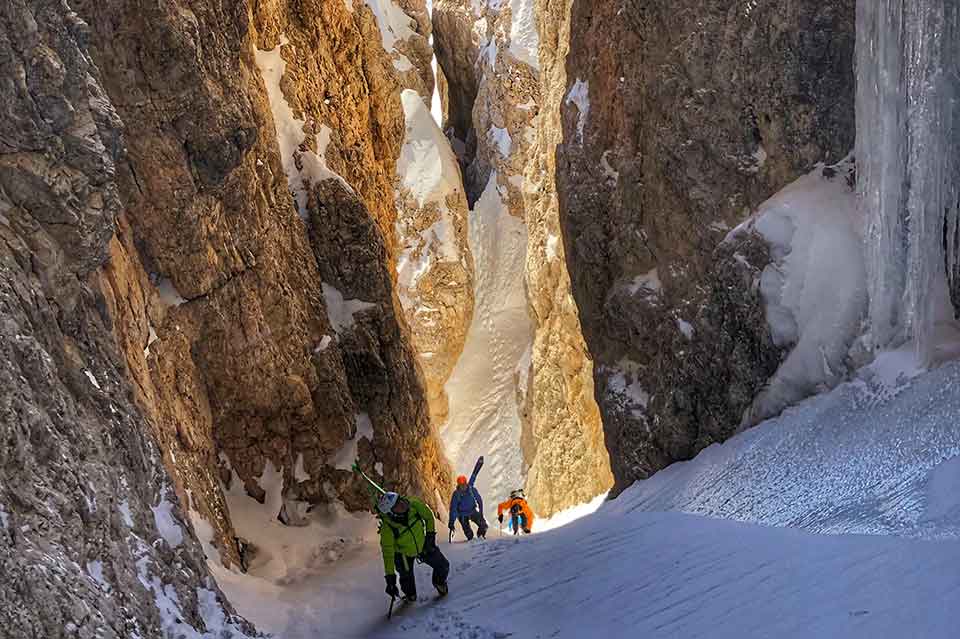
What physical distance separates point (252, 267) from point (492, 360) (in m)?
28.0

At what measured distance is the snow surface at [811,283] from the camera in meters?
13.4

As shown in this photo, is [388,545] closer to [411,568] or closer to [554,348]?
[411,568]

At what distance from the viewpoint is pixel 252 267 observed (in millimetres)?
15234

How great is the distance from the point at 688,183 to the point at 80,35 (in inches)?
419

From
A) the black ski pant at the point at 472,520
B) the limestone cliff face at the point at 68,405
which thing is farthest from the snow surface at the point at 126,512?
the black ski pant at the point at 472,520

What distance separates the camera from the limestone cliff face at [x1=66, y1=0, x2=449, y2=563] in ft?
41.9

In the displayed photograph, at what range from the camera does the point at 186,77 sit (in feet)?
44.0

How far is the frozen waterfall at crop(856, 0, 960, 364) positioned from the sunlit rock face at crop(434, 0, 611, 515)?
11880 mm

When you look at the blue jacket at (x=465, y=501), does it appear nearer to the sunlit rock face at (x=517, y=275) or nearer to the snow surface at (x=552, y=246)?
the sunlit rock face at (x=517, y=275)

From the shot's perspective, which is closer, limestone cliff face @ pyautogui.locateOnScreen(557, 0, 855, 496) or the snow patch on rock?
the snow patch on rock

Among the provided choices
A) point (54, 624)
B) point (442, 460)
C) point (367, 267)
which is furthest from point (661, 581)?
point (442, 460)

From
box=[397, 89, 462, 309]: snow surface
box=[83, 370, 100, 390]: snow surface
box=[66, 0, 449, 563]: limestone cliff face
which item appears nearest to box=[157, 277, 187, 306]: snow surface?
box=[66, 0, 449, 563]: limestone cliff face

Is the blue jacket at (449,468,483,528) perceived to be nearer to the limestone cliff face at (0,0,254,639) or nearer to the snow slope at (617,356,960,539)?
the snow slope at (617,356,960,539)

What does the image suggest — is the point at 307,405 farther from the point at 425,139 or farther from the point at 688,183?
the point at 425,139
